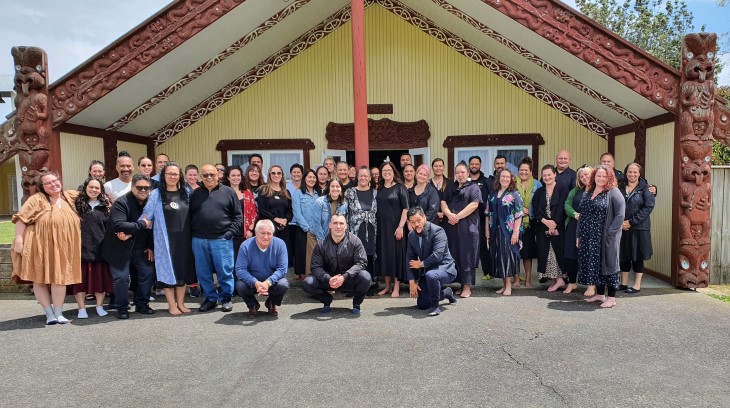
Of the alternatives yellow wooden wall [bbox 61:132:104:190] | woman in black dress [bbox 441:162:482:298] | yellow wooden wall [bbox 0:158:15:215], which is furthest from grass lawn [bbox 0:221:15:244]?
woman in black dress [bbox 441:162:482:298]

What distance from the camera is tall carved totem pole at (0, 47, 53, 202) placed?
589 centimetres

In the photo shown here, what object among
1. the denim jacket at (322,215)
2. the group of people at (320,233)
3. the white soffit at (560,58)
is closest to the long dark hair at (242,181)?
the group of people at (320,233)

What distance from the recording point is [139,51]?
20.4 feet

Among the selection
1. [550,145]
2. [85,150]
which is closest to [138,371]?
[85,150]

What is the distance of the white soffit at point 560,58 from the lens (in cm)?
643

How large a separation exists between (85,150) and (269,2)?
3468 mm

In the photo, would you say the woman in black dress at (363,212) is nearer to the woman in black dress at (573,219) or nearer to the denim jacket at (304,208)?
the denim jacket at (304,208)

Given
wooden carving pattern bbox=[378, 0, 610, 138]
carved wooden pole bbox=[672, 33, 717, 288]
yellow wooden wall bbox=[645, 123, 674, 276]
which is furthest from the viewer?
wooden carving pattern bbox=[378, 0, 610, 138]

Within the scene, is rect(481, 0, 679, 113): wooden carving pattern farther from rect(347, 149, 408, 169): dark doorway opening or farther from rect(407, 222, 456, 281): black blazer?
rect(347, 149, 408, 169): dark doorway opening

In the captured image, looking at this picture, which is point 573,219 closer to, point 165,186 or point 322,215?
point 322,215

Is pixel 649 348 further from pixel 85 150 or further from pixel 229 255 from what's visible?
pixel 85 150

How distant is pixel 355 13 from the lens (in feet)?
20.9

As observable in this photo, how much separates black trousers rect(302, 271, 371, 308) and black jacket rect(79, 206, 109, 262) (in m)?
2.23

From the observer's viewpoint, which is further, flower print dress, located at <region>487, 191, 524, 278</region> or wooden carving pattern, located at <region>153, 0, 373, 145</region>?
wooden carving pattern, located at <region>153, 0, 373, 145</region>
